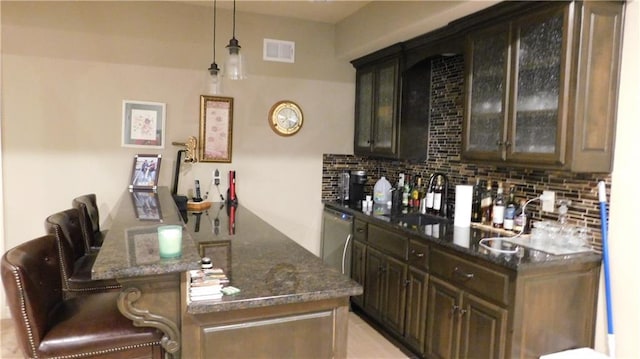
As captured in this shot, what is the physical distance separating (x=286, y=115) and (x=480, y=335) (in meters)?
2.69

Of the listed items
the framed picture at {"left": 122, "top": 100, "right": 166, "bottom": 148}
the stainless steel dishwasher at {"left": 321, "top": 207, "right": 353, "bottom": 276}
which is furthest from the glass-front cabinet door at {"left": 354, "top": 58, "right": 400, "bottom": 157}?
the framed picture at {"left": 122, "top": 100, "right": 166, "bottom": 148}

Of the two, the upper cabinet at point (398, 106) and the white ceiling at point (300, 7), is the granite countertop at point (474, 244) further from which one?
the white ceiling at point (300, 7)

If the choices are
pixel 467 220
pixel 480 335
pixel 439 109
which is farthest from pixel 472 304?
pixel 439 109

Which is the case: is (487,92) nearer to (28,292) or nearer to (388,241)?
(388,241)

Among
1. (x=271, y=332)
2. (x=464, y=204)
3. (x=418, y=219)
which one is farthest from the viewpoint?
(x=418, y=219)

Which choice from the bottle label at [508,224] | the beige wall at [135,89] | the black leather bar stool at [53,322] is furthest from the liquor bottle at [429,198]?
the black leather bar stool at [53,322]

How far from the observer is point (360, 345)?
328 cm

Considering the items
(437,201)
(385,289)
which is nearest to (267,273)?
(385,289)

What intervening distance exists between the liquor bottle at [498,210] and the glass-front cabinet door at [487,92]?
0.36m

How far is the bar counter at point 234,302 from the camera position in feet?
4.84

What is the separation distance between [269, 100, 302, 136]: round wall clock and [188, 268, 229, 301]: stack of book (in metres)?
2.65

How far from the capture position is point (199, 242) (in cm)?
244

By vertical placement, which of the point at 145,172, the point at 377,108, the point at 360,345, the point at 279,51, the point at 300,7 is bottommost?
the point at 360,345

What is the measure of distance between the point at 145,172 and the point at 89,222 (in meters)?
0.85
